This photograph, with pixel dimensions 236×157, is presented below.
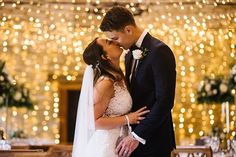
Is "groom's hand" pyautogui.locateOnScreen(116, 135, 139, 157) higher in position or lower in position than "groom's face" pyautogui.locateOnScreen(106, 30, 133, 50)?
lower

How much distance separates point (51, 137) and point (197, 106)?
2.43m

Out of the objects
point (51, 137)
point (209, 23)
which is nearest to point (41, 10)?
point (51, 137)

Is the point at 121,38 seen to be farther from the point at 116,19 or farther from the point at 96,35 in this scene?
the point at 96,35

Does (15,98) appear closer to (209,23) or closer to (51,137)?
(51,137)

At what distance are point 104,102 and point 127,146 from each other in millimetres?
280

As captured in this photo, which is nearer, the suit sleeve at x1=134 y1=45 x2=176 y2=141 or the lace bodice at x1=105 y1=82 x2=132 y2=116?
the suit sleeve at x1=134 y1=45 x2=176 y2=141

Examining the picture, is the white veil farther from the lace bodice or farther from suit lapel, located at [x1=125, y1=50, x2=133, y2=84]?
suit lapel, located at [x1=125, y1=50, x2=133, y2=84]

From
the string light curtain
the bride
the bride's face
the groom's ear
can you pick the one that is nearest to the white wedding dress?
the bride

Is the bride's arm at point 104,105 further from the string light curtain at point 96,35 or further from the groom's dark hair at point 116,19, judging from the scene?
the string light curtain at point 96,35

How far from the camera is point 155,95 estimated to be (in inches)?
135

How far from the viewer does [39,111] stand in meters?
10.4

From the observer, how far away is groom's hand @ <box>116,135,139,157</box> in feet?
11.2

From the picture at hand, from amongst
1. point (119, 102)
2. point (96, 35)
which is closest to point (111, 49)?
point (119, 102)

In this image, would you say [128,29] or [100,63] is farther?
[100,63]
